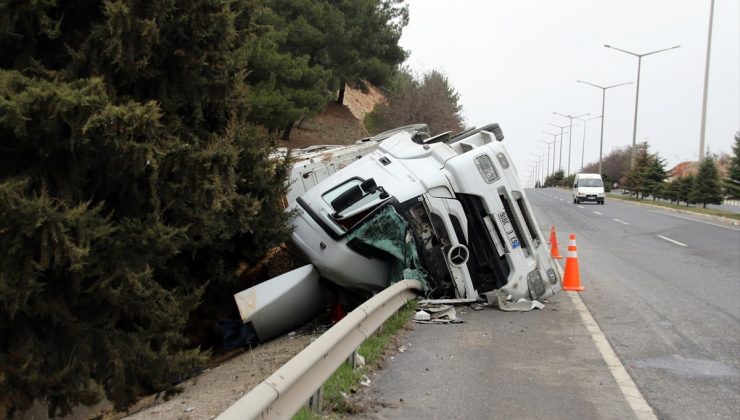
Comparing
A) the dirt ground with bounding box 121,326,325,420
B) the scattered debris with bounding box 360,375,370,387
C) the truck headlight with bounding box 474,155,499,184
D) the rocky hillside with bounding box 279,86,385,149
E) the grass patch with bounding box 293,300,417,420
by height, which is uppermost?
the rocky hillside with bounding box 279,86,385,149

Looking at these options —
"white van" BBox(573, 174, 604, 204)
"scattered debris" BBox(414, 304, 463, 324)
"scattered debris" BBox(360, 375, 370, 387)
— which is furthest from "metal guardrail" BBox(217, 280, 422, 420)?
"white van" BBox(573, 174, 604, 204)

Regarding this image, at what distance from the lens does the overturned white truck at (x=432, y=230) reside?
325 inches

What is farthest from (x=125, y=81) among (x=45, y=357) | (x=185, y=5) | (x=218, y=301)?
(x=218, y=301)

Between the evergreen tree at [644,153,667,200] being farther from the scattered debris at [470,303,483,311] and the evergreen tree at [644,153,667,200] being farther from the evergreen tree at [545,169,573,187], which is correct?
the evergreen tree at [545,169,573,187]

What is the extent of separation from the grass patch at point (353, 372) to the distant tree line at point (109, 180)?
210 centimetres

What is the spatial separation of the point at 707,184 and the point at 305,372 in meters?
39.8

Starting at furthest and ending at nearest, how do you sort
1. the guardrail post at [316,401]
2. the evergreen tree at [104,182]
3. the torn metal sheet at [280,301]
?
the torn metal sheet at [280,301] → the evergreen tree at [104,182] → the guardrail post at [316,401]

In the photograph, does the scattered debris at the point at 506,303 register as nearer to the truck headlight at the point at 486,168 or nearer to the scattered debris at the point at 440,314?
the scattered debris at the point at 440,314

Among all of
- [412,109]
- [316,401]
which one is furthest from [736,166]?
[316,401]

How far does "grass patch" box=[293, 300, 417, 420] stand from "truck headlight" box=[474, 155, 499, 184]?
208 centimetres

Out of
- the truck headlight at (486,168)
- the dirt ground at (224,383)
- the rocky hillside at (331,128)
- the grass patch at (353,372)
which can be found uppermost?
the rocky hillside at (331,128)

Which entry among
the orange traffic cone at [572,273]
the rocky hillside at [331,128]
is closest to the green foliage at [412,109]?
the rocky hillside at [331,128]

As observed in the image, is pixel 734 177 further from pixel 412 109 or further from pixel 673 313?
pixel 673 313

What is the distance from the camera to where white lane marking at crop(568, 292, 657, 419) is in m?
4.74
